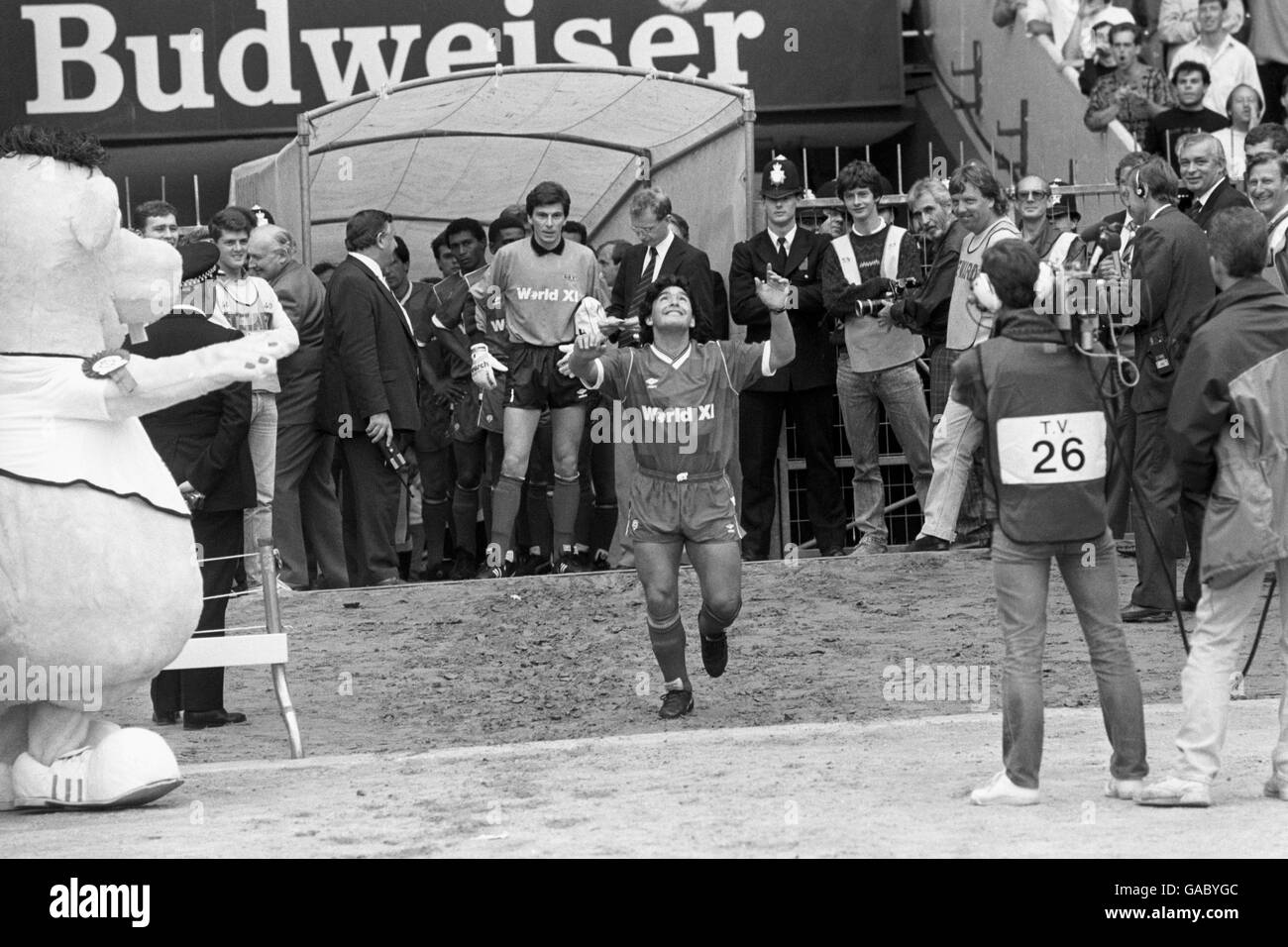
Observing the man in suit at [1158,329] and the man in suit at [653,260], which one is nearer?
the man in suit at [1158,329]

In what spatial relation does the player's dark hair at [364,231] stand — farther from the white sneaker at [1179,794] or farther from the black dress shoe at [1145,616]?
the white sneaker at [1179,794]

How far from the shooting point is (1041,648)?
6.59 meters

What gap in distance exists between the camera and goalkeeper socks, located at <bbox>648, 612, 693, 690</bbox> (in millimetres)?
8805

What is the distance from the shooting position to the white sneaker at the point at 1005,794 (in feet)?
21.4

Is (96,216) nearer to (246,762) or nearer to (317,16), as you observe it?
(246,762)

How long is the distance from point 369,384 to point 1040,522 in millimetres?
5375

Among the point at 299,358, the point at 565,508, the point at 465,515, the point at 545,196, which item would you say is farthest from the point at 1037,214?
the point at 299,358

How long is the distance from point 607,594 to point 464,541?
3.76ft

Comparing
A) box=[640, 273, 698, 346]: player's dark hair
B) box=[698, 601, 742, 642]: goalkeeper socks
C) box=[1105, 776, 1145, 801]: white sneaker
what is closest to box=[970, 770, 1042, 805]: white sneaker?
box=[1105, 776, 1145, 801]: white sneaker

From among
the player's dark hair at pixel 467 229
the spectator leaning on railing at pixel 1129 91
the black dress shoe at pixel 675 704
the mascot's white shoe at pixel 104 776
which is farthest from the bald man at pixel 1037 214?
the mascot's white shoe at pixel 104 776

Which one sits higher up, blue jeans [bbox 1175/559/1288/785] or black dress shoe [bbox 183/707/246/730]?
blue jeans [bbox 1175/559/1288/785]

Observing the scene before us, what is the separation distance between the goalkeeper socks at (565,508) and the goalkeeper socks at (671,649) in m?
2.56

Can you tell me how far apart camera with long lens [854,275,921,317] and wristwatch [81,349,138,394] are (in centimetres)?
534

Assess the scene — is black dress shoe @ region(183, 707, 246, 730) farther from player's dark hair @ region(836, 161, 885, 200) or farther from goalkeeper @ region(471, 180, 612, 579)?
player's dark hair @ region(836, 161, 885, 200)
